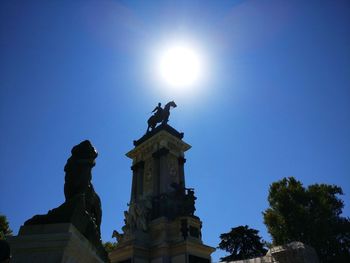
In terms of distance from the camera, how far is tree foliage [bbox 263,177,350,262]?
22.2 meters

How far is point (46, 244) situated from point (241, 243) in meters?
41.6

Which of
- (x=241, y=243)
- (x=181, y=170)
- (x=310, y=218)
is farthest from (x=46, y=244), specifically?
(x=241, y=243)

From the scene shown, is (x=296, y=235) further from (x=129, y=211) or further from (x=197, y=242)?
(x=129, y=211)

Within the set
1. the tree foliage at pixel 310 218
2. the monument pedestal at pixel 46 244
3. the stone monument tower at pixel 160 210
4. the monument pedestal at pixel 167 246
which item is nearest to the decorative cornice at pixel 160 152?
the stone monument tower at pixel 160 210

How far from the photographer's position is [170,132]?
25703 mm

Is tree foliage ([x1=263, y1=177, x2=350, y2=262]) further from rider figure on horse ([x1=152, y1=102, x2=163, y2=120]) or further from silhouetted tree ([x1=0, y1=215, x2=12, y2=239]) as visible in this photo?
silhouetted tree ([x1=0, y1=215, x2=12, y2=239])

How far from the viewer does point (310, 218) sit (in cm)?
2317

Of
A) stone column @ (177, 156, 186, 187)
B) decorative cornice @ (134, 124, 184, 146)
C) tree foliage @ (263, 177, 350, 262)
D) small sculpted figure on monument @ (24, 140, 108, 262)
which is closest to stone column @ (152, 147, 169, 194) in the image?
stone column @ (177, 156, 186, 187)

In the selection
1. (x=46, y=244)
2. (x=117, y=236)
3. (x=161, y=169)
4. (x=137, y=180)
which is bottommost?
(x=46, y=244)

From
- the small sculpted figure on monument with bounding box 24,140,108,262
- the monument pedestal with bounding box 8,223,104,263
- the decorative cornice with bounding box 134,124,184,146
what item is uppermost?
the decorative cornice with bounding box 134,124,184,146

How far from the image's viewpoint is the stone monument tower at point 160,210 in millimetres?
18359

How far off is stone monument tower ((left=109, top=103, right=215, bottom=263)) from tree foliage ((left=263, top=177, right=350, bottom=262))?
865 centimetres

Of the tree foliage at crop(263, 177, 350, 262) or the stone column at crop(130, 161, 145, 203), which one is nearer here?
the tree foliage at crop(263, 177, 350, 262)

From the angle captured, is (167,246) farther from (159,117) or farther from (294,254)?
(159,117)
